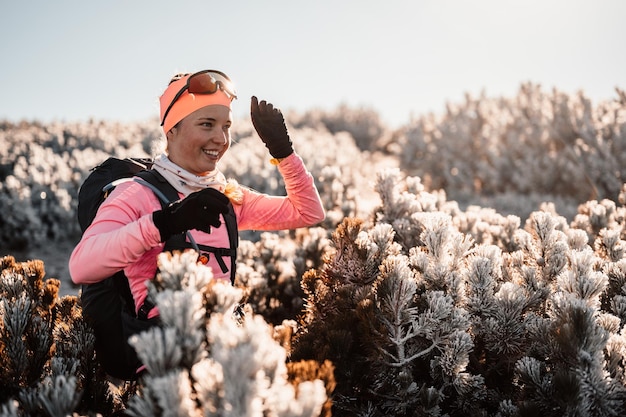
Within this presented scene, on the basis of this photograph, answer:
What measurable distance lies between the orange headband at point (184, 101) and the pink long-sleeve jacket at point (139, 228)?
0.54 m

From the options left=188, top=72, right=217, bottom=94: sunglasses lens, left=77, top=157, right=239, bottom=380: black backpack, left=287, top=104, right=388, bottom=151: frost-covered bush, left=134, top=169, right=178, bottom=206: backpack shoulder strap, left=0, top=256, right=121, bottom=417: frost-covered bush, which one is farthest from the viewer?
left=287, top=104, right=388, bottom=151: frost-covered bush

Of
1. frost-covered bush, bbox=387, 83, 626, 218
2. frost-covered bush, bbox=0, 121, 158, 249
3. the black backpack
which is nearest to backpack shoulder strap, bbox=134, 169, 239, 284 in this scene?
the black backpack

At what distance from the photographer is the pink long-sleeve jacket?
6.56 feet

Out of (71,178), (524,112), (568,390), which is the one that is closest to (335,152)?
(524,112)

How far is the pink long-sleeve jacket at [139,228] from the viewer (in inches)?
78.7

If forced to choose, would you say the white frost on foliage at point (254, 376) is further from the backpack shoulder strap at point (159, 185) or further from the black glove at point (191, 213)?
the backpack shoulder strap at point (159, 185)

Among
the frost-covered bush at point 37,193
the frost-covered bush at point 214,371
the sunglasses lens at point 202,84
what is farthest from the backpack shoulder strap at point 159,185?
the frost-covered bush at point 37,193

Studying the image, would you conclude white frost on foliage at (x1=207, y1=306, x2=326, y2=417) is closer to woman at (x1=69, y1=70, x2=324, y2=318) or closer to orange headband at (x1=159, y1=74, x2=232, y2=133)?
woman at (x1=69, y1=70, x2=324, y2=318)

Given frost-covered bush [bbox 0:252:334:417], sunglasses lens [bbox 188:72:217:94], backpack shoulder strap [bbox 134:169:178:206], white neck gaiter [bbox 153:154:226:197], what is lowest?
frost-covered bush [bbox 0:252:334:417]

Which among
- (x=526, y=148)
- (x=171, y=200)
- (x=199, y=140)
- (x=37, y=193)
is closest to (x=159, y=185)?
(x=171, y=200)

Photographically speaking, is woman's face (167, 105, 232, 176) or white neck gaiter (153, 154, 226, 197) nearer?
white neck gaiter (153, 154, 226, 197)

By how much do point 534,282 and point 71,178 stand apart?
29.8 ft

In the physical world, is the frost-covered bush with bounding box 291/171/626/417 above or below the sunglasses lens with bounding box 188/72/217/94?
below

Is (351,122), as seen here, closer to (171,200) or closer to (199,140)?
(199,140)
